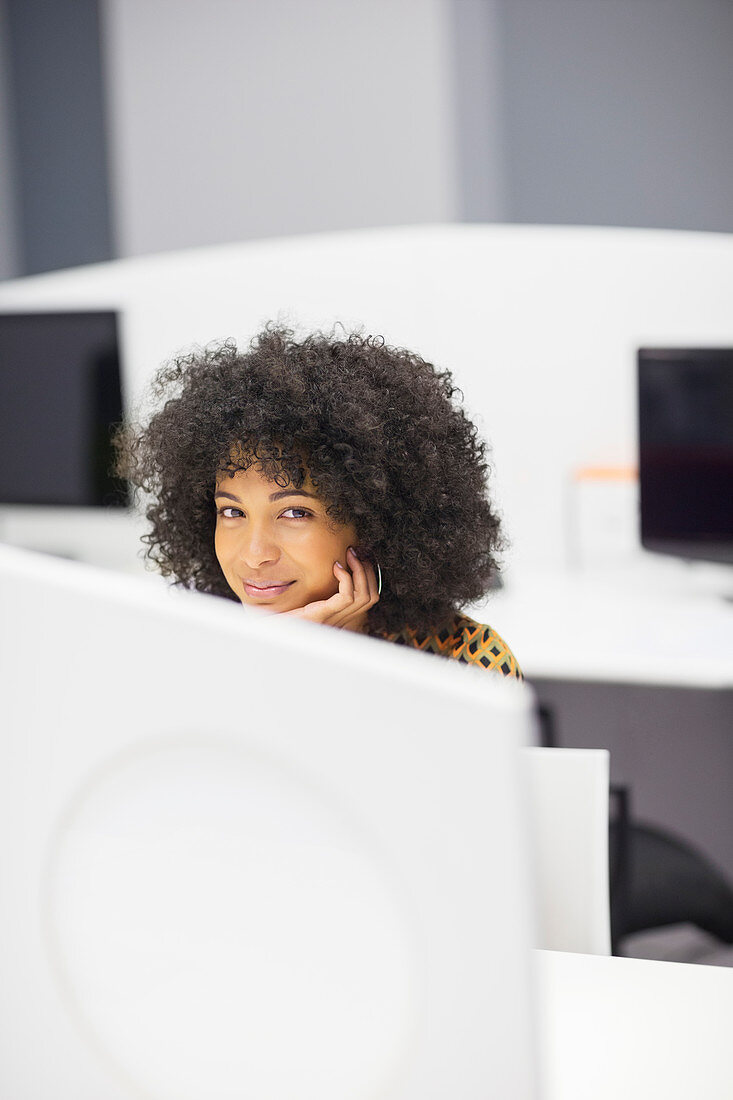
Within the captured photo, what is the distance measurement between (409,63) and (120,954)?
2463mm

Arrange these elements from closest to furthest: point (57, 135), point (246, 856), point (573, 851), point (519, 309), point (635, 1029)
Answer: point (246, 856)
point (635, 1029)
point (573, 851)
point (519, 309)
point (57, 135)

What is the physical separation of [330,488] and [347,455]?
4 centimetres

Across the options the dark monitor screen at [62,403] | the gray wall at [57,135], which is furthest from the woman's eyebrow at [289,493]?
the gray wall at [57,135]

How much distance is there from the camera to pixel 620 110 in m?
2.67

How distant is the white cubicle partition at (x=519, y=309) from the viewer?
7.60 ft

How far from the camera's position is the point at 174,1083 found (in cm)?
48

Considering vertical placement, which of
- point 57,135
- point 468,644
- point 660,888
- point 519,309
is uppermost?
point 57,135

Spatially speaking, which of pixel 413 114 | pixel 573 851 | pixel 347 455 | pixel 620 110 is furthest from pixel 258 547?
pixel 620 110

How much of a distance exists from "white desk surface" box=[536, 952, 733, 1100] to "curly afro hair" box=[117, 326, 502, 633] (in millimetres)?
496

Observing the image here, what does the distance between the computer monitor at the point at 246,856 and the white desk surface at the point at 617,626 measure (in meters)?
1.35

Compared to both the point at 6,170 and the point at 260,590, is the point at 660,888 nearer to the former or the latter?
the point at 260,590

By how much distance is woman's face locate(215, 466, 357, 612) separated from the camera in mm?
1016

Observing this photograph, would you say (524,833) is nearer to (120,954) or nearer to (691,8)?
(120,954)

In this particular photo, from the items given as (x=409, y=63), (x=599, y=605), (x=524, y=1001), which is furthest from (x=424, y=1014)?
(x=409, y=63)
